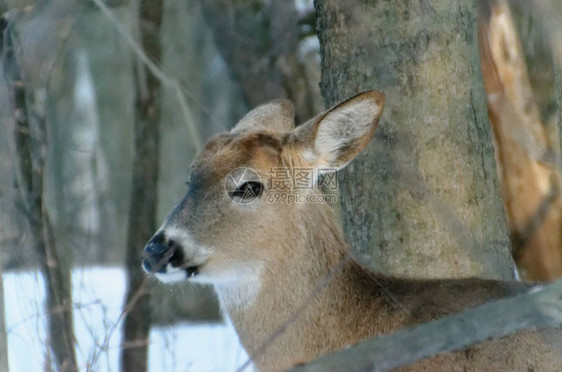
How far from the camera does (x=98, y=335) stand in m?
6.57

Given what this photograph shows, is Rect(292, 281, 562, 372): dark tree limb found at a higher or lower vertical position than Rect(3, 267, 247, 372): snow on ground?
higher

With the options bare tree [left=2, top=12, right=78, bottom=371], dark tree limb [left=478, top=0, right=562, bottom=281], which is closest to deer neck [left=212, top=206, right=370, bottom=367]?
bare tree [left=2, top=12, right=78, bottom=371]

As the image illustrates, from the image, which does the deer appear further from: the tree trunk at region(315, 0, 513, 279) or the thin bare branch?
the tree trunk at region(315, 0, 513, 279)

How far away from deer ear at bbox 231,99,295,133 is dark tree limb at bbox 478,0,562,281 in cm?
295

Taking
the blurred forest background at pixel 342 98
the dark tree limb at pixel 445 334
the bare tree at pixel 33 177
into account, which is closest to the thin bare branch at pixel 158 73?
the blurred forest background at pixel 342 98

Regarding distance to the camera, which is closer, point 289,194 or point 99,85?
point 289,194

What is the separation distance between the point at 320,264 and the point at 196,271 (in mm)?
647

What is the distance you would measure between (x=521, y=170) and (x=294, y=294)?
4140 millimetres

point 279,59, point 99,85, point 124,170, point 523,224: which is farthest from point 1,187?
point 99,85

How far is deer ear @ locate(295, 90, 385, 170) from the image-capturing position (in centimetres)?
495

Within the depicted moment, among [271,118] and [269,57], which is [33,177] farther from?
[269,57]

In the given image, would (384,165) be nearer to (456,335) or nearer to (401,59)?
(401,59)

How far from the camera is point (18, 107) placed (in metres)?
6.99

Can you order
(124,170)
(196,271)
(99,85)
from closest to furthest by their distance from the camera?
(196,271), (124,170), (99,85)
